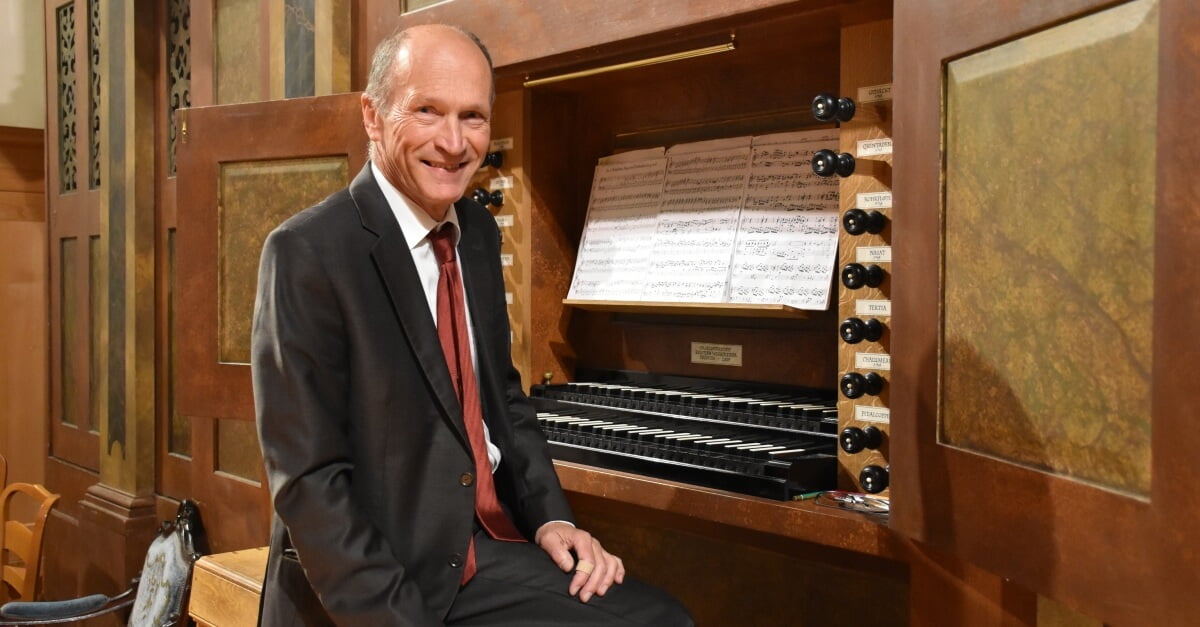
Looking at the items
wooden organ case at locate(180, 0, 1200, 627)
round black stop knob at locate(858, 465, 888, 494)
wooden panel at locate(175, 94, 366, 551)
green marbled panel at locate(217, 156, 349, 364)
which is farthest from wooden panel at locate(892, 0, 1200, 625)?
green marbled panel at locate(217, 156, 349, 364)

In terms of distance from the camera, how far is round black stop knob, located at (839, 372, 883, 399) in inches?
101

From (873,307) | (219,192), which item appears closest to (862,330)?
(873,307)

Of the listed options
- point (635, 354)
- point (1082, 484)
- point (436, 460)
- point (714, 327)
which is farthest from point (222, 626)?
point (1082, 484)

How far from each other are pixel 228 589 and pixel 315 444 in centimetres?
206

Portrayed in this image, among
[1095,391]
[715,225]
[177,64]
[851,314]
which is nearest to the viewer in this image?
[1095,391]

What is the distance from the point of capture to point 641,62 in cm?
303

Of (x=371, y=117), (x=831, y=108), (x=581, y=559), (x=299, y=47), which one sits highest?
(x=299, y=47)

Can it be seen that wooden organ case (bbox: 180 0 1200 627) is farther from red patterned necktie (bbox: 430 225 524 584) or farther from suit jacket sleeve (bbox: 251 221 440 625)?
suit jacket sleeve (bbox: 251 221 440 625)

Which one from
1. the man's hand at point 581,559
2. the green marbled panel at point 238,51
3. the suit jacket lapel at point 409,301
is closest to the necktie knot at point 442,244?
the suit jacket lapel at point 409,301

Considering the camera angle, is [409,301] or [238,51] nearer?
[409,301]

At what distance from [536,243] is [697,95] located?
0.71m

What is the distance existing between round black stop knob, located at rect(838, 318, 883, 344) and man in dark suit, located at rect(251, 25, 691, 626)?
3.19 ft

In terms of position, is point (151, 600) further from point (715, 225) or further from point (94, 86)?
point (94, 86)

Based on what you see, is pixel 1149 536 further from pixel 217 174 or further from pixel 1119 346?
pixel 217 174
